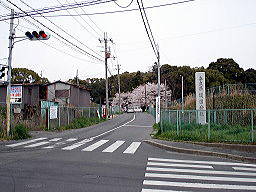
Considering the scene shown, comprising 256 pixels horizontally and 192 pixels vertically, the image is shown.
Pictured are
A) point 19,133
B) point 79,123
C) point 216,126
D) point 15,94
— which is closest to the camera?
point 216,126

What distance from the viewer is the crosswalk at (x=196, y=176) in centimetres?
558

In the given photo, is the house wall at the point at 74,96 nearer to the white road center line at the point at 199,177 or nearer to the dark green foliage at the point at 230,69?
the white road center line at the point at 199,177

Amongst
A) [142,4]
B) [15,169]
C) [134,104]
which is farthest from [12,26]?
[134,104]

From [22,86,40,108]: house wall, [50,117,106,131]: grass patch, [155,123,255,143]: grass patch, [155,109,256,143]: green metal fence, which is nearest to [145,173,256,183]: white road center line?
[155,109,256,143]: green metal fence

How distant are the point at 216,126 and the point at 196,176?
6103 millimetres

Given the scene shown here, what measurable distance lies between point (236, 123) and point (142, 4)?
731cm

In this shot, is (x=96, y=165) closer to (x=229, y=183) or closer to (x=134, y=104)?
(x=229, y=183)

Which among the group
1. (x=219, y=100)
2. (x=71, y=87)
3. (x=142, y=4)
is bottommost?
(x=219, y=100)

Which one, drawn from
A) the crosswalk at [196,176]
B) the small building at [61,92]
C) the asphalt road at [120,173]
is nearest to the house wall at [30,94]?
the small building at [61,92]

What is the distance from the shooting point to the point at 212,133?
11.6 m

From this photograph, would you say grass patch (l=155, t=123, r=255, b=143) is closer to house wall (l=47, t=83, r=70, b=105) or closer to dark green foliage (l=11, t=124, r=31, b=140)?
dark green foliage (l=11, t=124, r=31, b=140)

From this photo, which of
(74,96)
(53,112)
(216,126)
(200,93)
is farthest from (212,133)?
(74,96)

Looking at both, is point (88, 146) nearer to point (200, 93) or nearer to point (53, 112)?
point (200, 93)

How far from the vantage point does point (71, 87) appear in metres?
31.1
